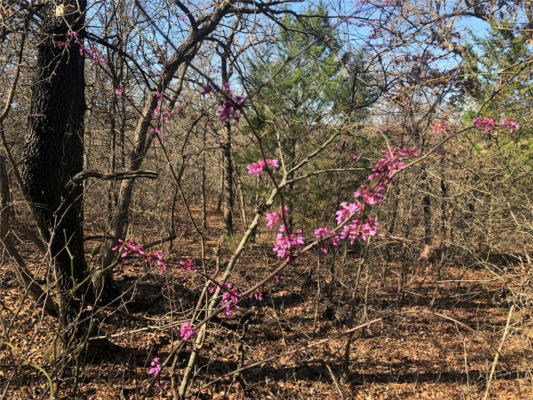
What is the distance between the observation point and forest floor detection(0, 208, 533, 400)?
418cm

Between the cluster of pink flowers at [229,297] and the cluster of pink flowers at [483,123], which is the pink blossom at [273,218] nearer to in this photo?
the cluster of pink flowers at [229,297]

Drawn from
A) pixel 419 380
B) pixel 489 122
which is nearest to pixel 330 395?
pixel 419 380

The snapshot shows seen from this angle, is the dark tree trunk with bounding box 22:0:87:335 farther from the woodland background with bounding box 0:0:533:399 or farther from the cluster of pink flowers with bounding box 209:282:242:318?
the cluster of pink flowers with bounding box 209:282:242:318

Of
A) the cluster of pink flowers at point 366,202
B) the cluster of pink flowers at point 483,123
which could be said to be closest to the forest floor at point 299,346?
the cluster of pink flowers at point 366,202

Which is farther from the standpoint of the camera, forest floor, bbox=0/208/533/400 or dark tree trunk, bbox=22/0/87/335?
forest floor, bbox=0/208/533/400

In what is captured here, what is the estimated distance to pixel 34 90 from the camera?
4020 millimetres

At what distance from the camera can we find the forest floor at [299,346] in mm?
4180

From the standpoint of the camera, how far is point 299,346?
3949 millimetres

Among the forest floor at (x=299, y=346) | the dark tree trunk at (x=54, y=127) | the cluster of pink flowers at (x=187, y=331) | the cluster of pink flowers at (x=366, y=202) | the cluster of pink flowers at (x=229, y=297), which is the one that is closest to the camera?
the cluster of pink flowers at (x=366, y=202)

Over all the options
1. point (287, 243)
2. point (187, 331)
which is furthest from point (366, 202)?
point (187, 331)

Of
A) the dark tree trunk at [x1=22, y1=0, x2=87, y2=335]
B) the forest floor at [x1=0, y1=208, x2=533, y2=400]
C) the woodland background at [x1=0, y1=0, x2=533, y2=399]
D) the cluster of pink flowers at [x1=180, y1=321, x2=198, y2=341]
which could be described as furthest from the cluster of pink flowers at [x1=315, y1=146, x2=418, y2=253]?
the dark tree trunk at [x1=22, y1=0, x2=87, y2=335]

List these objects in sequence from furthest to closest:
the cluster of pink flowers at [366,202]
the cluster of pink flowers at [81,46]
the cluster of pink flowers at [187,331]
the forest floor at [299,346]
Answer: the forest floor at [299,346] → the cluster of pink flowers at [81,46] → the cluster of pink flowers at [187,331] → the cluster of pink flowers at [366,202]

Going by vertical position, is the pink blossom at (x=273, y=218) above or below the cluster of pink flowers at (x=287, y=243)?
above

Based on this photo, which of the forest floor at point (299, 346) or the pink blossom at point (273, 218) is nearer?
the pink blossom at point (273, 218)
